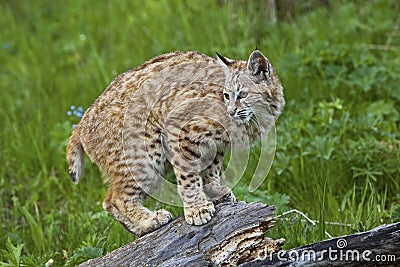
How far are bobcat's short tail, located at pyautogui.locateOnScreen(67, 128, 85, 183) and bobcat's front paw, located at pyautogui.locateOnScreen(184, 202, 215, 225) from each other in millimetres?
1089

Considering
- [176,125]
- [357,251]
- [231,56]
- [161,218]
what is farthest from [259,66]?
[231,56]

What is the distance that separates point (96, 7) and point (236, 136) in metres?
5.51

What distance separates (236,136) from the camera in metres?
4.50

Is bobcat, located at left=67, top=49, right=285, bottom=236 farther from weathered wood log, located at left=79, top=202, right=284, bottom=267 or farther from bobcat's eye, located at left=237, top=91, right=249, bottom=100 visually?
weathered wood log, located at left=79, top=202, right=284, bottom=267

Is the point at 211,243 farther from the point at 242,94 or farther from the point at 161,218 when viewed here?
the point at 242,94

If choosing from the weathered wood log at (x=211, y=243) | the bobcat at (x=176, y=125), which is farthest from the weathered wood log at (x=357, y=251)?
the bobcat at (x=176, y=125)

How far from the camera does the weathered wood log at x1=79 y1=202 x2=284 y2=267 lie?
3.74 metres

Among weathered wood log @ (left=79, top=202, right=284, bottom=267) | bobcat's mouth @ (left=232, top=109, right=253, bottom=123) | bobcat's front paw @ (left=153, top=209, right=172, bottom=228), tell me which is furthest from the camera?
bobcat's front paw @ (left=153, top=209, right=172, bottom=228)

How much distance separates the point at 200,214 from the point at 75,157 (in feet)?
4.23

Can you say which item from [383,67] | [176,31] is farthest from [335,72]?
[176,31]

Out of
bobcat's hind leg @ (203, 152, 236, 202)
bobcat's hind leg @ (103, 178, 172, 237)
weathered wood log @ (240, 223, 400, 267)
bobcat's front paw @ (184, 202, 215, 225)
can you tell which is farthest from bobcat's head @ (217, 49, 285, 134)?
weathered wood log @ (240, 223, 400, 267)

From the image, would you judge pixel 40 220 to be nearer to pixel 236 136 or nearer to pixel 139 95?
pixel 139 95

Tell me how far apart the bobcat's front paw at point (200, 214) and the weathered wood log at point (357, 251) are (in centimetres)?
80

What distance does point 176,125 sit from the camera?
4457 mm
